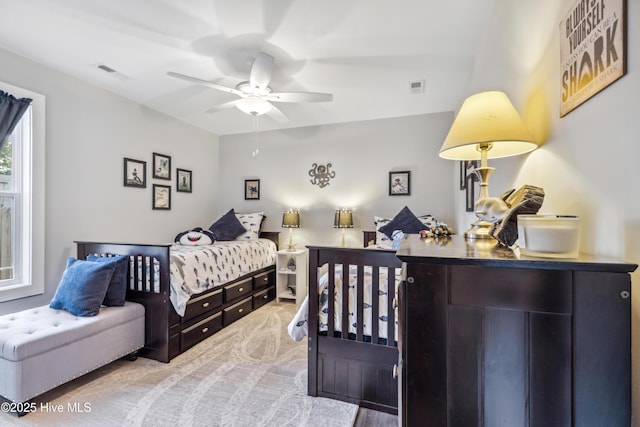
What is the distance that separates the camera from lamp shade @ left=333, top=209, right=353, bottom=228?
13.0ft

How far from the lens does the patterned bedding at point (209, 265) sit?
2.49m

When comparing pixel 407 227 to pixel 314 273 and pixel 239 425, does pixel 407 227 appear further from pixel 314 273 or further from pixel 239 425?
pixel 239 425

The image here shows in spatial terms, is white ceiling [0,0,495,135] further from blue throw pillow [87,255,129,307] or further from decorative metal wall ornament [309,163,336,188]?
blue throw pillow [87,255,129,307]

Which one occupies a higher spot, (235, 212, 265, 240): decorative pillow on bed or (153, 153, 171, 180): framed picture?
(153, 153, 171, 180): framed picture

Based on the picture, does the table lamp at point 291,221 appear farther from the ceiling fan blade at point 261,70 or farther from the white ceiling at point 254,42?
the ceiling fan blade at point 261,70

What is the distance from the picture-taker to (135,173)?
352cm

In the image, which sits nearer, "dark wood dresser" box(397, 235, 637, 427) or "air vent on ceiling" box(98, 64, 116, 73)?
"dark wood dresser" box(397, 235, 637, 427)

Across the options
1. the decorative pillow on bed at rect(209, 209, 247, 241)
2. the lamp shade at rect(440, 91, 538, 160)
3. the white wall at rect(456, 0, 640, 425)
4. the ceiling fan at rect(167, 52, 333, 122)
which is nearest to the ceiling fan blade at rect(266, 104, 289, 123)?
the ceiling fan at rect(167, 52, 333, 122)

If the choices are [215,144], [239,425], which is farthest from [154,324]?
[215,144]

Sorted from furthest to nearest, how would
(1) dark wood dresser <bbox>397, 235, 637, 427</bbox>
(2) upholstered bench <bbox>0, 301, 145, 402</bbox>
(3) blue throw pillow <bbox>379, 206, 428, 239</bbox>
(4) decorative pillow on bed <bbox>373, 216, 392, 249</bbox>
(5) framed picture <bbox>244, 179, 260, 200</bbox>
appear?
(5) framed picture <bbox>244, 179, 260, 200</bbox> → (4) decorative pillow on bed <bbox>373, 216, 392, 249</bbox> → (3) blue throw pillow <bbox>379, 206, 428, 239</bbox> → (2) upholstered bench <bbox>0, 301, 145, 402</bbox> → (1) dark wood dresser <bbox>397, 235, 637, 427</bbox>

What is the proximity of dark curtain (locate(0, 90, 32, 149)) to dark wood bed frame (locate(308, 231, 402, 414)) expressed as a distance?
2635mm

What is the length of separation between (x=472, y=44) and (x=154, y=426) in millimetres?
3339

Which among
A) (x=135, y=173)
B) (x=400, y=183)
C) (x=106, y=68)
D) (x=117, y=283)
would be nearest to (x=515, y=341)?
(x=117, y=283)

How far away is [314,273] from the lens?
6.30 feet
